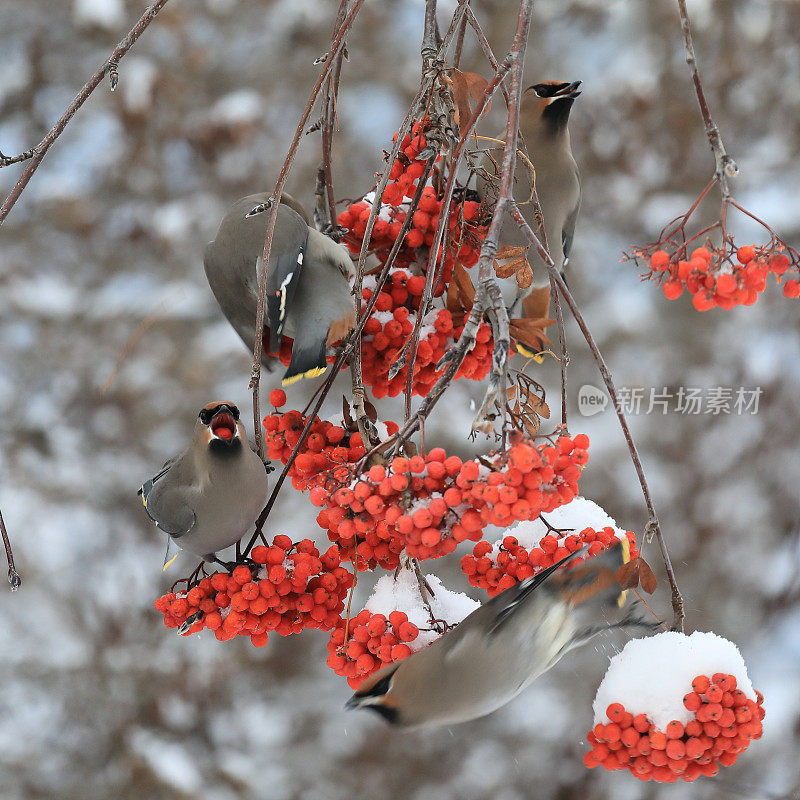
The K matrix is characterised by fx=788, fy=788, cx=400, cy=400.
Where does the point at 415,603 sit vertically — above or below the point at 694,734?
above

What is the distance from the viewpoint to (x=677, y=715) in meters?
0.77

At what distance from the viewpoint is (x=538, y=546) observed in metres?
0.93

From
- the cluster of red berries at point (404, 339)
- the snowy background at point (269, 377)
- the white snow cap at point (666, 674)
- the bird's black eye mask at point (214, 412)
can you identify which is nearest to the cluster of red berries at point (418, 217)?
the cluster of red berries at point (404, 339)

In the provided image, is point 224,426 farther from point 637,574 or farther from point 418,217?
point 637,574

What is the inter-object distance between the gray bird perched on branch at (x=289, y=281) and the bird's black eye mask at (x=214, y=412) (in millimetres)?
72

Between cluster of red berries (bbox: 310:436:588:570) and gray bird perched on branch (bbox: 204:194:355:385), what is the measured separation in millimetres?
313

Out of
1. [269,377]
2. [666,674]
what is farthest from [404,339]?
[269,377]

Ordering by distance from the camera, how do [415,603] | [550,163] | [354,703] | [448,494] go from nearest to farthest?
[448,494] → [354,703] → [415,603] → [550,163]

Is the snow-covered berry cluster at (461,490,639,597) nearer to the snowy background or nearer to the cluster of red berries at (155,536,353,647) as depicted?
the cluster of red berries at (155,536,353,647)

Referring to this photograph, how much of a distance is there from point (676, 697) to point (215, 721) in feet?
5.61

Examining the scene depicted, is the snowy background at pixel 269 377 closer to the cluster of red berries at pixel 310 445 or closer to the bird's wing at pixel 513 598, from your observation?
the cluster of red berries at pixel 310 445

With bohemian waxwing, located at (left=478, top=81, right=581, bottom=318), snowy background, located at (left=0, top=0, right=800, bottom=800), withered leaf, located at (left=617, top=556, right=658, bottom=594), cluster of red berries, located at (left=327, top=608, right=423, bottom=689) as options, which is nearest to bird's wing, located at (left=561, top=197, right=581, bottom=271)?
bohemian waxwing, located at (left=478, top=81, right=581, bottom=318)

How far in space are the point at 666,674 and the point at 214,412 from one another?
1.92ft

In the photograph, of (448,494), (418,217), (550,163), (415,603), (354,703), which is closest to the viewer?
(448,494)
